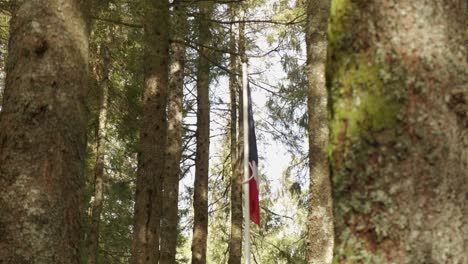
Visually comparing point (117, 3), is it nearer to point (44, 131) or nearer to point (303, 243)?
point (44, 131)

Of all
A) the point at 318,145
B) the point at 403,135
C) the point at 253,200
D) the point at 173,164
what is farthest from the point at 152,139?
the point at 403,135

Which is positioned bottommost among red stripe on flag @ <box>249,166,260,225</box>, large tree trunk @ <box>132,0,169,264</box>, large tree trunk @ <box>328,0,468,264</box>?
large tree trunk @ <box>328,0,468,264</box>

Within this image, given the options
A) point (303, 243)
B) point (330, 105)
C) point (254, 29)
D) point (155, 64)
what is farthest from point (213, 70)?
point (330, 105)

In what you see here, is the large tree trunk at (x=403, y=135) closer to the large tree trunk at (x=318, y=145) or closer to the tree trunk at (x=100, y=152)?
the large tree trunk at (x=318, y=145)

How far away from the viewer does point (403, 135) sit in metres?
1.99

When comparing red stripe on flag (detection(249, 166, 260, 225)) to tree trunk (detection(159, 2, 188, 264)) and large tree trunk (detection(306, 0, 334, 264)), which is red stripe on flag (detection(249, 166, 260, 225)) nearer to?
large tree trunk (detection(306, 0, 334, 264))

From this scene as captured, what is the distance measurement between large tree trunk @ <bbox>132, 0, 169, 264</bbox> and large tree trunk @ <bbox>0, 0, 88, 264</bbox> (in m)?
3.99

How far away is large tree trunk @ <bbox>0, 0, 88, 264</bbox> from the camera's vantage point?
163 inches

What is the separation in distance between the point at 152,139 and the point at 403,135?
285 inches

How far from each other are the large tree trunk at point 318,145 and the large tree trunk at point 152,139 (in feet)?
7.14

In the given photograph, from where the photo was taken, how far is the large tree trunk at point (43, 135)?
414cm

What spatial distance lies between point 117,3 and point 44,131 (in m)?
4.65

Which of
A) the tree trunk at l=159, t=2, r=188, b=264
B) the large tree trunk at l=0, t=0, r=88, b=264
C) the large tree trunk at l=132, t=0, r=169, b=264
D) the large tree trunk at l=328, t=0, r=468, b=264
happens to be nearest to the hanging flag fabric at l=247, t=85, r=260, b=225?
the large tree trunk at l=0, t=0, r=88, b=264

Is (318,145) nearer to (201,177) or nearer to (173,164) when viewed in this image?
(173,164)
